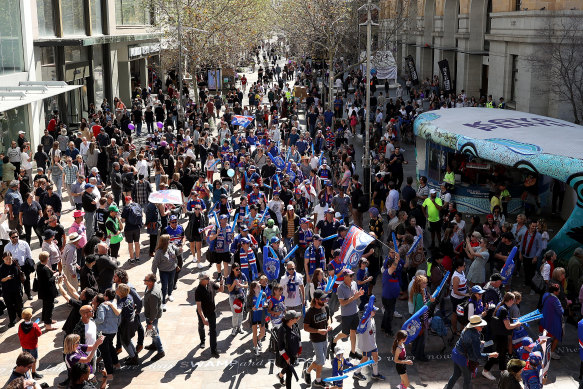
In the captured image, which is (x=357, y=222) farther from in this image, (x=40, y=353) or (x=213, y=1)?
(x=213, y=1)

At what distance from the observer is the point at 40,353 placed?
11.0 metres

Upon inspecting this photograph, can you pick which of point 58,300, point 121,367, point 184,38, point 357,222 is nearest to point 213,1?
point 184,38

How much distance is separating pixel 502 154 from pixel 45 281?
1096 centimetres

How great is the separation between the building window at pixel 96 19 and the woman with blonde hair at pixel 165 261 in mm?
27284

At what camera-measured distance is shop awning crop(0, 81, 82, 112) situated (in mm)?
21206

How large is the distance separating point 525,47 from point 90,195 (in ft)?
70.2

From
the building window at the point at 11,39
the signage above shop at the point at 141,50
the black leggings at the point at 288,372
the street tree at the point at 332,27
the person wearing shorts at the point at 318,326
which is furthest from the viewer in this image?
the signage above shop at the point at 141,50

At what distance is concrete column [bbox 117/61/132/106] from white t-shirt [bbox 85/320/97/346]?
37.3 meters

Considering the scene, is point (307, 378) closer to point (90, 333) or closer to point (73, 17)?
point (90, 333)

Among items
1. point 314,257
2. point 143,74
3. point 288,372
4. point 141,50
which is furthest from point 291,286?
point 143,74

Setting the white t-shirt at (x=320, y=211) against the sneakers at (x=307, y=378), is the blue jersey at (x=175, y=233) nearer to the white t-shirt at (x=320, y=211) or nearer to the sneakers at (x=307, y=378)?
the white t-shirt at (x=320, y=211)

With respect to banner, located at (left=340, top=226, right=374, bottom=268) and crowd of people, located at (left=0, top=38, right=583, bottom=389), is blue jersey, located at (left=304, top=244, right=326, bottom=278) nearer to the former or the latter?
crowd of people, located at (left=0, top=38, right=583, bottom=389)

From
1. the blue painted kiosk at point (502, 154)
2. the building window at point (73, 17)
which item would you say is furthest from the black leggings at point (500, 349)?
the building window at point (73, 17)

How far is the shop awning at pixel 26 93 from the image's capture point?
21.2 meters
